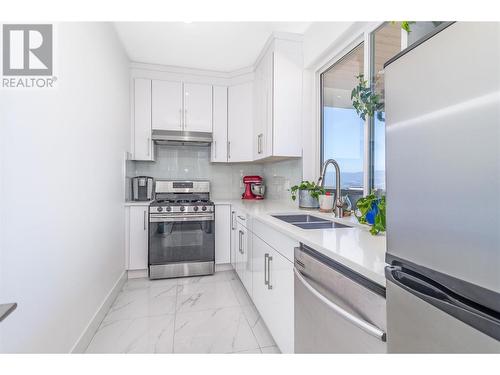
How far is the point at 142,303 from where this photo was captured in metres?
2.21

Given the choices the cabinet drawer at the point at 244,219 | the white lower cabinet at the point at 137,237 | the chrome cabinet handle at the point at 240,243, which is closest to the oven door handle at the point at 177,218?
the white lower cabinet at the point at 137,237

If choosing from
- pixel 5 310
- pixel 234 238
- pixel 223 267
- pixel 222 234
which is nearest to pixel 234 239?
pixel 234 238

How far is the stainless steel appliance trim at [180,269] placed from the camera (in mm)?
2711

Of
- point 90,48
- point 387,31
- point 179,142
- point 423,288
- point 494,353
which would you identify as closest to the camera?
point 494,353

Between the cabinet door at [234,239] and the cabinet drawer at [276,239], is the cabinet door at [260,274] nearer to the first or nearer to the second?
the cabinet drawer at [276,239]

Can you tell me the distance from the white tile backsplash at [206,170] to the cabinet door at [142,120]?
250 mm

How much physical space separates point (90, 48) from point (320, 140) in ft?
6.63

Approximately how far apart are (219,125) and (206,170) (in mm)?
659

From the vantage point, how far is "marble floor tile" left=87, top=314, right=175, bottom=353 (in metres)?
1.60

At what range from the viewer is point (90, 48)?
170 cm

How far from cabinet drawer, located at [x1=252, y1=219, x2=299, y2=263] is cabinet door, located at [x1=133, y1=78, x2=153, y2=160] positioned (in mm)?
1835

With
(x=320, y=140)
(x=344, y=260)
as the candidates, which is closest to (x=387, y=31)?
(x=320, y=140)

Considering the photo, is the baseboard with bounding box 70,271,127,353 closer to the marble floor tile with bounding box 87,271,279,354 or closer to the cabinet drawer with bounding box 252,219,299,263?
the marble floor tile with bounding box 87,271,279,354

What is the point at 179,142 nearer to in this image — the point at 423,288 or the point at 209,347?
the point at 209,347
